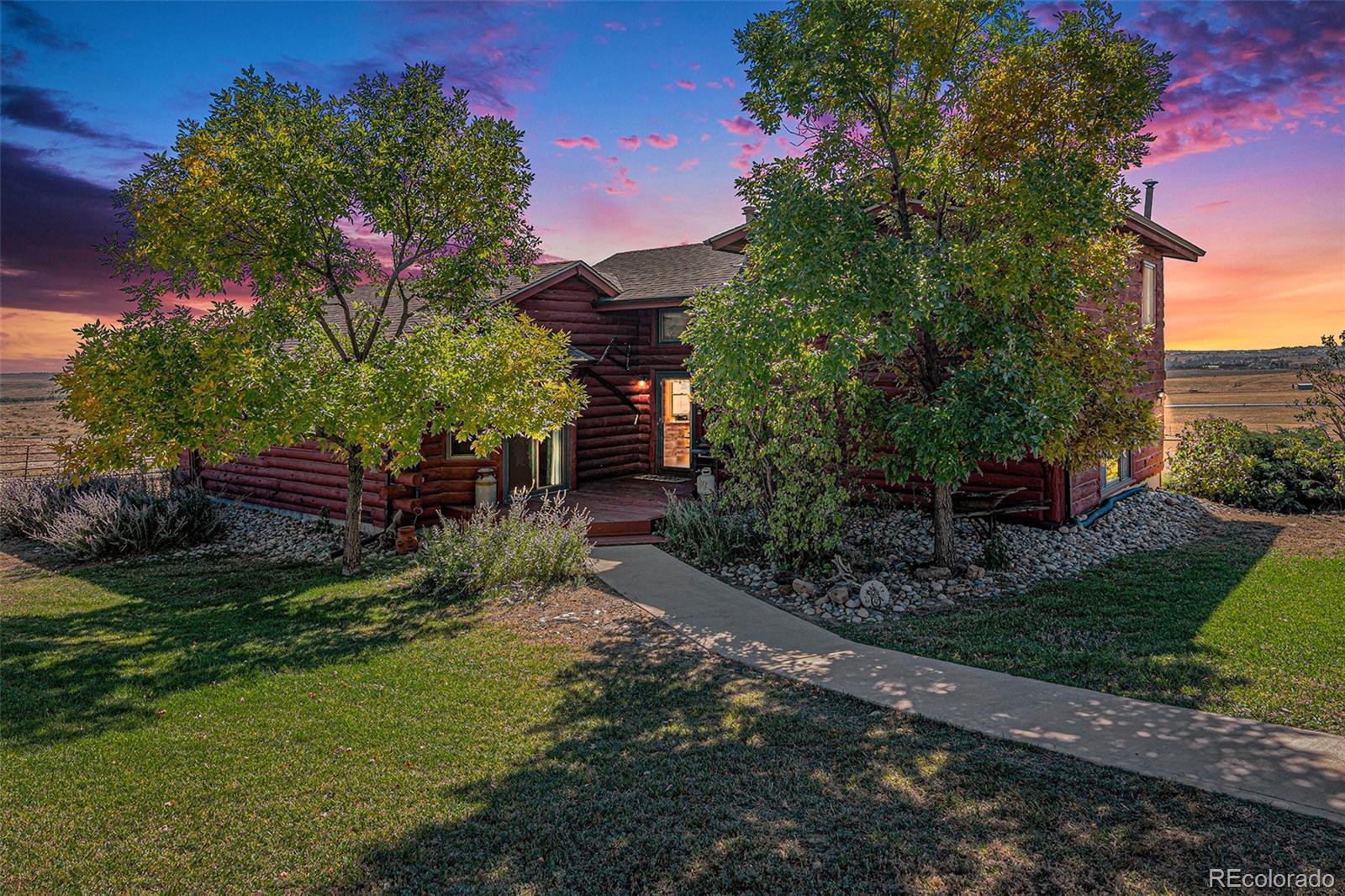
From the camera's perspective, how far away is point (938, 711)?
523 centimetres

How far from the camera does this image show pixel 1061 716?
16.8ft

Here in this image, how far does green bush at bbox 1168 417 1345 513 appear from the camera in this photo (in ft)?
42.9

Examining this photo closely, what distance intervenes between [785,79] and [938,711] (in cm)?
675

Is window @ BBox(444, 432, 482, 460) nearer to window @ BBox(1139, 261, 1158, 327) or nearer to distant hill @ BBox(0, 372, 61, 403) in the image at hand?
window @ BBox(1139, 261, 1158, 327)

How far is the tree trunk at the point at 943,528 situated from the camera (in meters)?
9.23

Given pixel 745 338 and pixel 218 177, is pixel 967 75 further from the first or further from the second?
pixel 218 177

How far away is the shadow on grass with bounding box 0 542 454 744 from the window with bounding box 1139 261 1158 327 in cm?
1502

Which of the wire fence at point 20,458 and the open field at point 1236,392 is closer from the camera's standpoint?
the wire fence at point 20,458

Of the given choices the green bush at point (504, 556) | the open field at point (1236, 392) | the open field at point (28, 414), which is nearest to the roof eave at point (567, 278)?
the green bush at point (504, 556)

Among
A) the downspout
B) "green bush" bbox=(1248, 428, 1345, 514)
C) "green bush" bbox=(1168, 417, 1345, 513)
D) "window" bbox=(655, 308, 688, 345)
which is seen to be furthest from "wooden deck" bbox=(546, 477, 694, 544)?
"green bush" bbox=(1248, 428, 1345, 514)

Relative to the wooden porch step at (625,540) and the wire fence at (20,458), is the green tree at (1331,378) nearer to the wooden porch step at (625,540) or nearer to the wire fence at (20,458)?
the wooden porch step at (625,540)

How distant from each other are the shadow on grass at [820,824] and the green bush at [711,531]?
4950 mm

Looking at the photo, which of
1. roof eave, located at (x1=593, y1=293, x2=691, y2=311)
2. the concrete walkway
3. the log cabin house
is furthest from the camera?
roof eave, located at (x1=593, y1=293, x2=691, y2=311)

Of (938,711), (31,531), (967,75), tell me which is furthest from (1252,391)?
(31,531)
